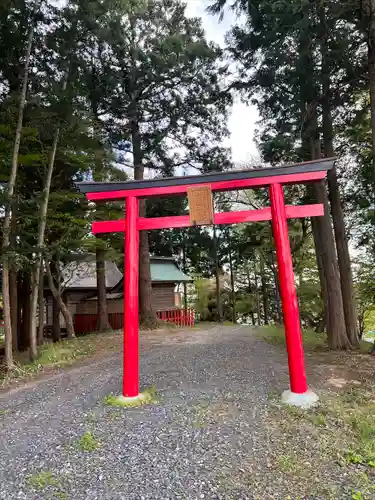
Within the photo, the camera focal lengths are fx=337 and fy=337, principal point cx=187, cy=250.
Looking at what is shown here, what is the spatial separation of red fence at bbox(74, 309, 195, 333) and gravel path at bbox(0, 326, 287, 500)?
873 cm

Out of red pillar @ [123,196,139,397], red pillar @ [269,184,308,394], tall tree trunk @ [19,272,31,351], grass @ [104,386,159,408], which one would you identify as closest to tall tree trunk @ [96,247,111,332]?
tall tree trunk @ [19,272,31,351]

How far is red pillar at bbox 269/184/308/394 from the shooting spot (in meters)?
4.20

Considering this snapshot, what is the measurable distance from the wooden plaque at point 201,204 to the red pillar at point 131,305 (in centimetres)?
83

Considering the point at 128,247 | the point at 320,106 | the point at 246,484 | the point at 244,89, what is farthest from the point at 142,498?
the point at 244,89

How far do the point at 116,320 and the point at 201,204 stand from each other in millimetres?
11168

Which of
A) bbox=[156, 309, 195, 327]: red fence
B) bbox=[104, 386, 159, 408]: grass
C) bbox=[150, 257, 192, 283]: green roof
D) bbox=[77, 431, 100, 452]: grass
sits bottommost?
bbox=[77, 431, 100, 452]: grass

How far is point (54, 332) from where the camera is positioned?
12.6 m

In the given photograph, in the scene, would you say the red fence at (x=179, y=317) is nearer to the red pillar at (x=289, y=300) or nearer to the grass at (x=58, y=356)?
the grass at (x=58, y=356)

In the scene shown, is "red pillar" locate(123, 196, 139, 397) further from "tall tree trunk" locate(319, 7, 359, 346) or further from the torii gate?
"tall tree trunk" locate(319, 7, 359, 346)

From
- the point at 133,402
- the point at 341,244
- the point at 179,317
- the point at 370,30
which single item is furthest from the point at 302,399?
the point at 179,317

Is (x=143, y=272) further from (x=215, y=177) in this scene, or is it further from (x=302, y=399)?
(x=302, y=399)

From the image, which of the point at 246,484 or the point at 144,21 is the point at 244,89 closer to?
the point at 144,21

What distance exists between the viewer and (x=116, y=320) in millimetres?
14609

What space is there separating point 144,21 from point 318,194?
877 cm
